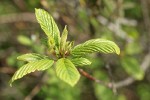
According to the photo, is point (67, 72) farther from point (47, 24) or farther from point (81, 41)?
point (81, 41)

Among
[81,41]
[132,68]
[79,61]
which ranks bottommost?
[132,68]

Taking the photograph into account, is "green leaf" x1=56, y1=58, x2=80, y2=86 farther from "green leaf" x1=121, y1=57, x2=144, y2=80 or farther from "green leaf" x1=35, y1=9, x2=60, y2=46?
"green leaf" x1=121, y1=57, x2=144, y2=80

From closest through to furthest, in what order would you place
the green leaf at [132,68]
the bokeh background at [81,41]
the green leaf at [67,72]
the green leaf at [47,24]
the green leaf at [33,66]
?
1. the green leaf at [67,72]
2. the green leaf at [33,66]
3. the green leaf at [47,24]
4. the bokeh background at [81,41]
5. the green leaf at [132,68]

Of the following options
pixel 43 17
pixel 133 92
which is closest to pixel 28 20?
pixel 133 92

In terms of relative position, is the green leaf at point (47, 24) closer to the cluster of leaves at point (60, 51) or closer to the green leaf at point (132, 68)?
the cluster of leaves at point (60, 51)

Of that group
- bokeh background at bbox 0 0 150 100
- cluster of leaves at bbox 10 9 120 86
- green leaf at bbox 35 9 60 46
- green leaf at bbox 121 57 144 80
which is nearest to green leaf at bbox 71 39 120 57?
cluster of leaves at bbox 10 9 120 86

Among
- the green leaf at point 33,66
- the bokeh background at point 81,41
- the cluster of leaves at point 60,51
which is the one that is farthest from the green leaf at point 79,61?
the bokeh background at point 81,41

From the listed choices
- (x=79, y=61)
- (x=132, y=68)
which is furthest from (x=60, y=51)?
(x=132, y=68)
